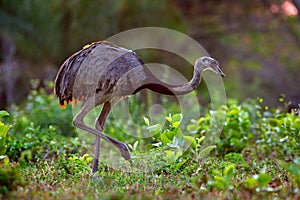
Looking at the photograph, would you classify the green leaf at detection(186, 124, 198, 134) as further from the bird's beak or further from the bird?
the bird

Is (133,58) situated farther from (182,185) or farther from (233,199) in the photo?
(233,199)

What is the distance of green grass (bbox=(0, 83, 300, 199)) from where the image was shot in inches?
143

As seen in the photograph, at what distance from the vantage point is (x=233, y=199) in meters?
3.39

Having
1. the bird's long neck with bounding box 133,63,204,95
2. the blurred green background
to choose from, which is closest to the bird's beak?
the bird's long neck with bounding box 133,63,204,95

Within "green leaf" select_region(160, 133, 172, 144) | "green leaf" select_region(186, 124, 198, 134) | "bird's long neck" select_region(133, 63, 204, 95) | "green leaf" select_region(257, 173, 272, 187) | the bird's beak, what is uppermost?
the bird's beak

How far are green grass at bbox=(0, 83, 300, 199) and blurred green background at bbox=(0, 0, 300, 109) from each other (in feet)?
14.0

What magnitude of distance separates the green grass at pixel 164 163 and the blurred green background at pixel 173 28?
4.26m

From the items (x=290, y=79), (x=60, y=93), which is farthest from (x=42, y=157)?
(x=290, y=79)

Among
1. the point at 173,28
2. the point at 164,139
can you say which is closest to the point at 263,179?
the point at 164,139

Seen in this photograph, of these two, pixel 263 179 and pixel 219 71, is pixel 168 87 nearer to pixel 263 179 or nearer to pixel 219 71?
pixel 219 71

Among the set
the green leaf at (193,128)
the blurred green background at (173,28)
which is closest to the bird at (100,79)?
the green leaf at (193,128)

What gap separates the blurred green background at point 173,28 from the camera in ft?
38.5

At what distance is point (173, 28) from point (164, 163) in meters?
7.89

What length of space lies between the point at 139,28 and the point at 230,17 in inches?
155
